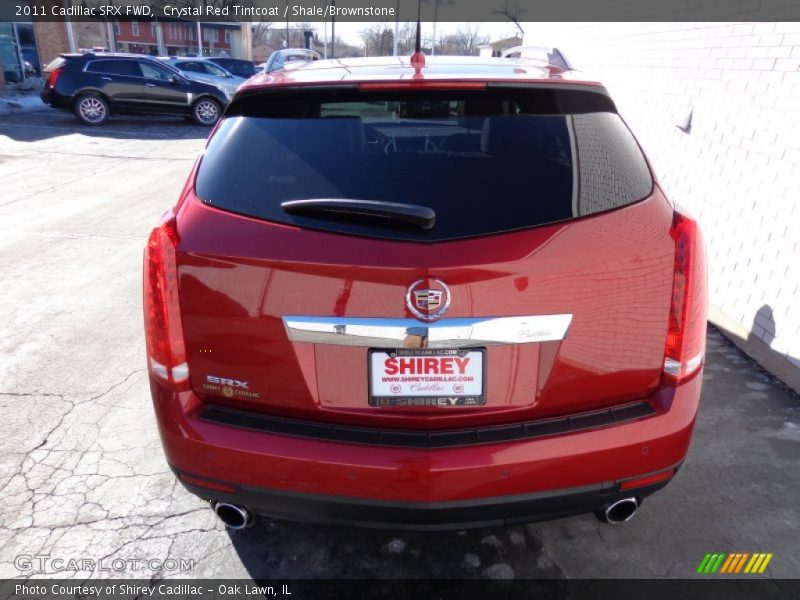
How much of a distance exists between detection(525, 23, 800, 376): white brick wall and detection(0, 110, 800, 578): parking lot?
0.49m

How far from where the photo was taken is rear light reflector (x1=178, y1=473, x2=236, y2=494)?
1.89 m

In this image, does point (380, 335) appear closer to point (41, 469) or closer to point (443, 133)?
point (443, 133)

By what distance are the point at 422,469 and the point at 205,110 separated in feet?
55.8

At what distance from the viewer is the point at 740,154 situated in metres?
4.20

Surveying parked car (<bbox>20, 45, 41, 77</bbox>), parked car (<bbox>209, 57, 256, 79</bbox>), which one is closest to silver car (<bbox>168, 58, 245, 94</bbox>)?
parked car (<bbox>209, 57, 256, 79</bbox>)

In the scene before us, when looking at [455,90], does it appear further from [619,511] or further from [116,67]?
[116,67]

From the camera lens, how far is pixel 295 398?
5.95 feet

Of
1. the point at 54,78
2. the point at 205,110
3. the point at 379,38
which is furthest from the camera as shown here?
the point at 379,38

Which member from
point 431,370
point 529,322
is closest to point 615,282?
point 529,322

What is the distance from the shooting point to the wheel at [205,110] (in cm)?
1650

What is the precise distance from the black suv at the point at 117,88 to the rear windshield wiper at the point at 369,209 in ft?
53.6

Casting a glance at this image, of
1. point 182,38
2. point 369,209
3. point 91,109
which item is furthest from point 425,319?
point 182,38

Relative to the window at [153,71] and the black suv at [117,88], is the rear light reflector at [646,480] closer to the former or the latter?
the black suv at [117,88]

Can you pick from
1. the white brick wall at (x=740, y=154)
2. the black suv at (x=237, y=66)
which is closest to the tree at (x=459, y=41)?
the black suv at (x=237, y=66)
